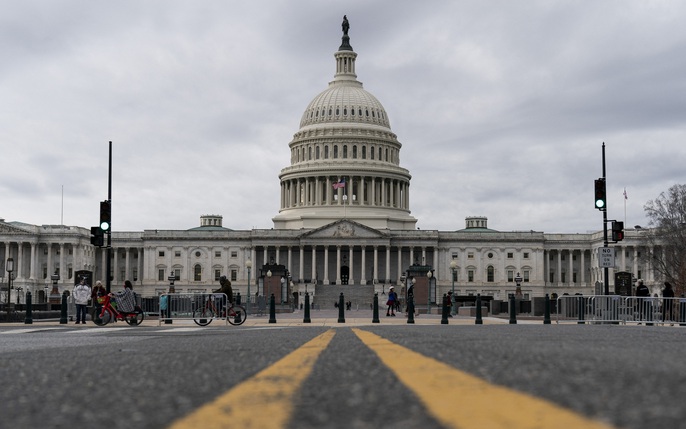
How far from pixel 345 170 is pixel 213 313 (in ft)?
386

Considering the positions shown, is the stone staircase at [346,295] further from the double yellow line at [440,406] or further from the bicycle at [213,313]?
the double yellow line at [440,406]

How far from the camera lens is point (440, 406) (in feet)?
13.1

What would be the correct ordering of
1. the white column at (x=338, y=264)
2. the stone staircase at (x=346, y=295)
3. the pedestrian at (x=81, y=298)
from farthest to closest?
1. the white column at (x=338, y=264)
2. the stone staircase at (x=346, y=295)
3. the pedestrian at (x=81, y=298)

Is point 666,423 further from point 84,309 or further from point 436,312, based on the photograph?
point 436,312

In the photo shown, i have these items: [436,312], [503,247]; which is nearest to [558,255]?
[503,247]

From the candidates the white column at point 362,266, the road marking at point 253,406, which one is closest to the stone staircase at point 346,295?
the white column at point 362,266

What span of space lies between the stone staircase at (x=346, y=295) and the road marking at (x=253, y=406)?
113 meters

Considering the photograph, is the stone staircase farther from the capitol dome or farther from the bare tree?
the bare tree

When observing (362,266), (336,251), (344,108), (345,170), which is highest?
(344,108)

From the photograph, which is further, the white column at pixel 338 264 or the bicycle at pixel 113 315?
the white column at pixel 338 264

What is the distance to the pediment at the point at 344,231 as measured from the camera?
454 feet

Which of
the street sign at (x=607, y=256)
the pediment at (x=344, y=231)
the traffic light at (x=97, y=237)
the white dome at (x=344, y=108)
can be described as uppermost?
the white dome at (x=344, y=108)

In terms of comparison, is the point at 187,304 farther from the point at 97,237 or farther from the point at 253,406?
the point at 253,406

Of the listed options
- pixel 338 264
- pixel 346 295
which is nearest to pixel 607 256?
pixel 346 295
